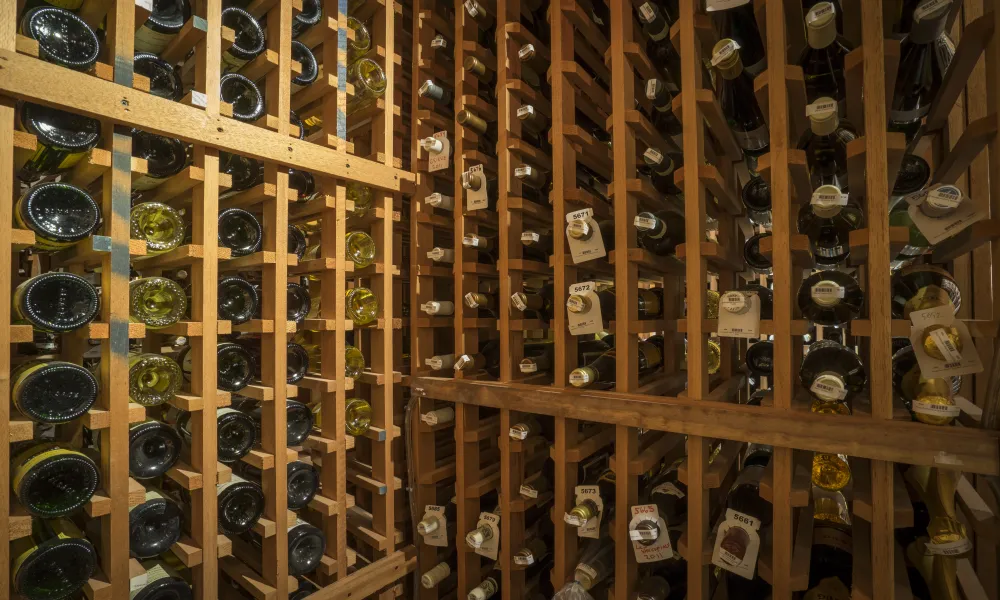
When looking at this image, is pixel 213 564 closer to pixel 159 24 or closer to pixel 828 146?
pixel 159 24

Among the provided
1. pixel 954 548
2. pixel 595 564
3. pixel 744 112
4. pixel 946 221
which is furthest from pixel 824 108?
pixel 595 564

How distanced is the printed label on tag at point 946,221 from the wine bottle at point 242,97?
1.20m

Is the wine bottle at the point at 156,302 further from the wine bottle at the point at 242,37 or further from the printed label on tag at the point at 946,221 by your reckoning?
the printed label on tag at the point at 946,221

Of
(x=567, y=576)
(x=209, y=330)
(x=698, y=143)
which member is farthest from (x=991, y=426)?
(x=209, y=330)

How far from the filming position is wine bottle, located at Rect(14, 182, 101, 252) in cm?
75

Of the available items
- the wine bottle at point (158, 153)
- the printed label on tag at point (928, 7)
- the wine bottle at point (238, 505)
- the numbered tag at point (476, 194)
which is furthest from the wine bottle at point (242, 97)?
the printed label on tag at point (928, 7)

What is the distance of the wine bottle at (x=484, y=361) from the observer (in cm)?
120

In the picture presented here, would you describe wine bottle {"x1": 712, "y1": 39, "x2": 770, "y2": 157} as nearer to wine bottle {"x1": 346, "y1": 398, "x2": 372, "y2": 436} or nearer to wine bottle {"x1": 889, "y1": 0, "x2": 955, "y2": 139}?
wine bottle {"x1": 889, "y1": 0, "x2": 955, "y2": 139}

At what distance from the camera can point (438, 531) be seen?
4.02ft

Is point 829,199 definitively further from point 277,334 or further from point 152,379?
point 152,379

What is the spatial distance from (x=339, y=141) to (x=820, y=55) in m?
1.06

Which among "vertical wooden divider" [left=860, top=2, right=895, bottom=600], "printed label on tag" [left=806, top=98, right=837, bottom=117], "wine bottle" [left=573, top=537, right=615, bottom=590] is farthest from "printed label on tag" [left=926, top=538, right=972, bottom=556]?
"printed label on tag" [left=806, top=98, right=837, bottom=117]

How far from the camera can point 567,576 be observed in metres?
1.05

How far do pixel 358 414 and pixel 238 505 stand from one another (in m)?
0.33
